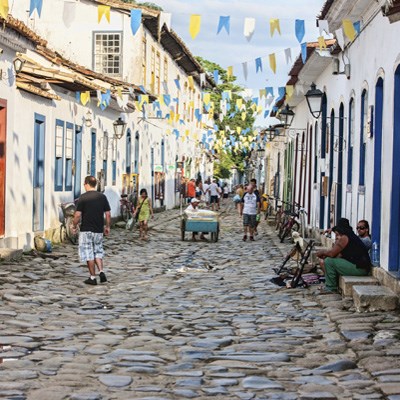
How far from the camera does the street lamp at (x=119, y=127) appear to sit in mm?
28970

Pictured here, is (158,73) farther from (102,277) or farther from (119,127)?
(102,277)

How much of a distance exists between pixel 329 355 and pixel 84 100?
51.3 ft

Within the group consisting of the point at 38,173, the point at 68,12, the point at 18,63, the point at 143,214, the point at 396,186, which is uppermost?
the point at 68,12

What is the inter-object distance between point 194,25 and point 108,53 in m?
21.9

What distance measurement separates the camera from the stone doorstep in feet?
52.6

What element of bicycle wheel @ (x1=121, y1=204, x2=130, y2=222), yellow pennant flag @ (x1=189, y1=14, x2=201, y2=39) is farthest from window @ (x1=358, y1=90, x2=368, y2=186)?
bicycle wheel @ (x1=121, y1=204, x2=130, y2=222)

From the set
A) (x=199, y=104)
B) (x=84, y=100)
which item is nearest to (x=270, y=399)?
(x=84, y=100)

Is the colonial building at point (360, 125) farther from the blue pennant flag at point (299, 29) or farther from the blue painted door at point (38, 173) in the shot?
the blue painted door at point (38, 173)

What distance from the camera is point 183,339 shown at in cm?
932

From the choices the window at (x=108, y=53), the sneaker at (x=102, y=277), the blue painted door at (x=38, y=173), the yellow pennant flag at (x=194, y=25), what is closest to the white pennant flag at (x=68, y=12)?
the yellow pennant flag at (x=194, y=25)

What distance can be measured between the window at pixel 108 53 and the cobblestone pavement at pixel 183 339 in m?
18.8

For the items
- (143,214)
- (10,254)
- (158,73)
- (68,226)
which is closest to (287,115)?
(143,214)

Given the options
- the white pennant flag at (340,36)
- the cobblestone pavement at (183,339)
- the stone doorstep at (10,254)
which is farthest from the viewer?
the stone doorstep at (10,254)

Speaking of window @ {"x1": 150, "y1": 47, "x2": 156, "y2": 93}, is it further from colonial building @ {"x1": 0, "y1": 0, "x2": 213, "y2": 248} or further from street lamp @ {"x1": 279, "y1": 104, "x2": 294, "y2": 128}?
street lamp @ {"x1": 279, "y1": 104, "x2": 294, "y2": 128}
